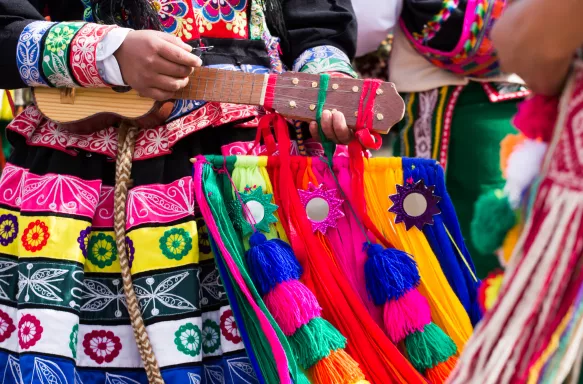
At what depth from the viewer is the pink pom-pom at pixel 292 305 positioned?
4.42 feet

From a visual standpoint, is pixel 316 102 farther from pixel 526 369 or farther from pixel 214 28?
pixel 526 369

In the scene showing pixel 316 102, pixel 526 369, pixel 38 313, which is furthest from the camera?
pixel 316 102

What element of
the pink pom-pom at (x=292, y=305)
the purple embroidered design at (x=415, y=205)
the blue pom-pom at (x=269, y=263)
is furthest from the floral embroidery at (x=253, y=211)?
the purple embroidered design at (x=415, y=205)

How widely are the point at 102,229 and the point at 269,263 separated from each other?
394 mm

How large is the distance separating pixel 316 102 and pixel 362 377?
578 mm

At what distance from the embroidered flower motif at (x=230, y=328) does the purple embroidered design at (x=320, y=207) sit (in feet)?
0.81

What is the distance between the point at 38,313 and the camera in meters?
1.43

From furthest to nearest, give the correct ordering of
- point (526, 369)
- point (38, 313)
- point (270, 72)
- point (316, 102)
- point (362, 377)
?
point (270, 72) → point (316, 102) → point (38, 313) → point (362, 377) → point (526, 369)

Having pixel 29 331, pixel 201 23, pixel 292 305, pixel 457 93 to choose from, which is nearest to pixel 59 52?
pixel 201 23

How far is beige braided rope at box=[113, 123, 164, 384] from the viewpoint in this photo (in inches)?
55.6

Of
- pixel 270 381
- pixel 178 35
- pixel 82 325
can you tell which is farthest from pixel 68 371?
pixel 178 35

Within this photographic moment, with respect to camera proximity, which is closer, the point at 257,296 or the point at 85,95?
the point at 257,296

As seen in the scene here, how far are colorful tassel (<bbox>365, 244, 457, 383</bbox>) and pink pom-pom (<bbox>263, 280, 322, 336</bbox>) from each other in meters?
0.13

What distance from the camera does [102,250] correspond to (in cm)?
153
